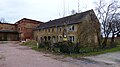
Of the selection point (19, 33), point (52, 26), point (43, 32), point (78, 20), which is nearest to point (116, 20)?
point (78, 20)

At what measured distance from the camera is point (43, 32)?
188 ft

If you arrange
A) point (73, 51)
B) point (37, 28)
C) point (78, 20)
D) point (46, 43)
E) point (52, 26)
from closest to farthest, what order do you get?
1. point (73, 51)
2. point (46, 43)
3. point (78, 20)
4. point (52, 26)
5. point (37, 28)

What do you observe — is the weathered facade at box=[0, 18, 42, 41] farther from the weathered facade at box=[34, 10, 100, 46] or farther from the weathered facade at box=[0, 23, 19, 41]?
the weathered facade at box=[34, 10, 100, 46]

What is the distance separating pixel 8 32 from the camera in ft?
209

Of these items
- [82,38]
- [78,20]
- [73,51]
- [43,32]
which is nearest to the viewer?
[73,51]

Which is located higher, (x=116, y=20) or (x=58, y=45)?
(x=116, y=20)

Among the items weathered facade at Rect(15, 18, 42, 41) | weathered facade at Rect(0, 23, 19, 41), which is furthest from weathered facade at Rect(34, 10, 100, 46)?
weathered facade at Rect(0, 23, 19, 41)

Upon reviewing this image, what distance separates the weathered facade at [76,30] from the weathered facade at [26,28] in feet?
7.80

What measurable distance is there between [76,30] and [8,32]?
104 feet

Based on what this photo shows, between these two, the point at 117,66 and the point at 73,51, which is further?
the point at 73,51

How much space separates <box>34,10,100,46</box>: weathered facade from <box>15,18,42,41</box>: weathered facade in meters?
2.38

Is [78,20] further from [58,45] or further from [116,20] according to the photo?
[58,45]

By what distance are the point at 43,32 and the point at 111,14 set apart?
90.7ft

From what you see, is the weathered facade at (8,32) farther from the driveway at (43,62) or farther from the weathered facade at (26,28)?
the driveway at (43,62)
